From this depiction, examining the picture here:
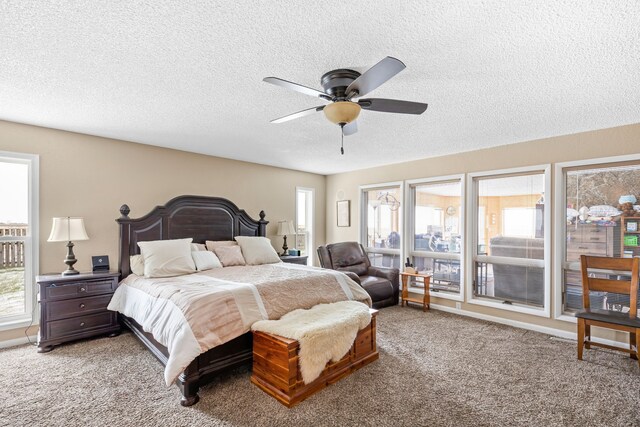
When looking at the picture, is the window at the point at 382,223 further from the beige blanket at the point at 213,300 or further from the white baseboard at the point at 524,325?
the beige blanket at the point at 213,300

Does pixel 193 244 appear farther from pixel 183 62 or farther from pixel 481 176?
pixel 481 176

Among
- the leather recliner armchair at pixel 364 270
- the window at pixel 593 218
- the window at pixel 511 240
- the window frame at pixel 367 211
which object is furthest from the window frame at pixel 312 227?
the window at pixel 593 218

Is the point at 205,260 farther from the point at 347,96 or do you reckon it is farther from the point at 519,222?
the point at 519,222

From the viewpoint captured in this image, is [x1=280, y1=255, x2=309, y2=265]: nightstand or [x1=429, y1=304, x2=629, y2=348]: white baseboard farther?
[x1=280, y1=255, x2=309, y2=265]: nightstand

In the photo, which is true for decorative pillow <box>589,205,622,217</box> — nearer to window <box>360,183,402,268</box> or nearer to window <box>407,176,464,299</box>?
window <box>407,176,464,299</box>

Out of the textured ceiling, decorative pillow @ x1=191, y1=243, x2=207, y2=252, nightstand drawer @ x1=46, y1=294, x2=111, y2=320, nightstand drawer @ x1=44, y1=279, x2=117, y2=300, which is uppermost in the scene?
the textured ceiling

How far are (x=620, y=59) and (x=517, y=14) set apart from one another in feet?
3.40

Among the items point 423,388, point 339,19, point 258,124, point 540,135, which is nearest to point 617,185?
point 540,135

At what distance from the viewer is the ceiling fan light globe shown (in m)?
2.14

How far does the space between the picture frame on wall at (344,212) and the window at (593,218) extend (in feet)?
11.3

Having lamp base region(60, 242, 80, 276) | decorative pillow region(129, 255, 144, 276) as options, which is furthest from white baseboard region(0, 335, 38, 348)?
decorative pillow region(129, 255, 144, 276)

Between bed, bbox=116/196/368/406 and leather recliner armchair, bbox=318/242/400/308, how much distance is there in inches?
40.8

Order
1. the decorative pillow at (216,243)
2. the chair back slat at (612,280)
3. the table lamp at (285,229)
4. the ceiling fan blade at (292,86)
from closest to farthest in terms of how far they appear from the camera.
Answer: the ceiling fan blade at (292,86) < the chair back slat at (612,280) < the decorative pillow at (216,243) < the table lamp at (285,229)

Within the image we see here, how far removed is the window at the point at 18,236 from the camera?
11.3 ft
